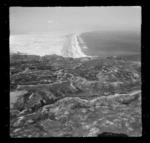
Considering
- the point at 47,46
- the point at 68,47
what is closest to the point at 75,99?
the point at 68,47

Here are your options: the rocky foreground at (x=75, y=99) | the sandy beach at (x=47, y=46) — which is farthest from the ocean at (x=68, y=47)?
the rocky foreground at (x=75, y=99)

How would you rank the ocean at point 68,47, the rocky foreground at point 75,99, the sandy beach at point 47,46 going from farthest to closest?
the ocean at point 68,47 < the sandy beach at point 47,46 < the rocky foreground at point 75,99

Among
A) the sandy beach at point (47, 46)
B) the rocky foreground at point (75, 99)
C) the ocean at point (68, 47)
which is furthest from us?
the ocean at point (68, 47)

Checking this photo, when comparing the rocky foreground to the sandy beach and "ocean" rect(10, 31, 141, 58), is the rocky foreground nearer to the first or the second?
the sandy beach

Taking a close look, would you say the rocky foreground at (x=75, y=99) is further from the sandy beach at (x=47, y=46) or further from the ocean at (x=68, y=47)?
the ocean at (x=68, y=47)

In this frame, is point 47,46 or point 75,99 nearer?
point 75,99

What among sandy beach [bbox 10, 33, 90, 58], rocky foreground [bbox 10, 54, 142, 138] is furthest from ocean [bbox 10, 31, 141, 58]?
rocky foreground [bbox 10, 54, 142, 138]

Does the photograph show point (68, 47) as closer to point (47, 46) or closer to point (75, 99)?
point (47, 46)

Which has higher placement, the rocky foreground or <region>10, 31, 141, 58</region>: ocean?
<region>10, 31, 141, 58</region>: ocean

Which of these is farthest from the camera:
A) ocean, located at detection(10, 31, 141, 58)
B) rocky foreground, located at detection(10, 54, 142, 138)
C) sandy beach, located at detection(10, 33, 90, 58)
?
ocean, located at detection(10, 31, 141, 58)
